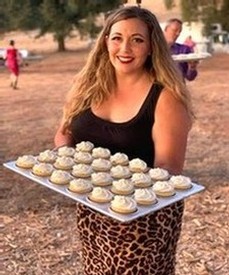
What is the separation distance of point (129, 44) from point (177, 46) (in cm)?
284

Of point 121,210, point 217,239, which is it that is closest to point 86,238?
point 121,210

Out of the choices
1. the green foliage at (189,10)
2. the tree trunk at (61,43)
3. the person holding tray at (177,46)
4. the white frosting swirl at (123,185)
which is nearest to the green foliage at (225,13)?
the green foliage at (189,10)

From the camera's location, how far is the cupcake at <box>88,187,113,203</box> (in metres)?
1.27

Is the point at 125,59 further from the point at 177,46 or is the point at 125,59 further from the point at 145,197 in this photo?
the point at 177,46

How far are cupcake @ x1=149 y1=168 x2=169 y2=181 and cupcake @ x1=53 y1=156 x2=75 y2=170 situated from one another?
0.27 meters

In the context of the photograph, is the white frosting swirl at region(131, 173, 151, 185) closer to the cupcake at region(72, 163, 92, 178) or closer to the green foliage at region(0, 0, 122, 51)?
the cupcake at region(72, 163, 92, 178)

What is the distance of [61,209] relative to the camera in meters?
3.40

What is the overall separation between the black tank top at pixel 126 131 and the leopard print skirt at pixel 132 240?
7.1 inches

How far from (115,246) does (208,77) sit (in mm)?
9560

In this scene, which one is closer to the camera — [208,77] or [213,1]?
[208,77]

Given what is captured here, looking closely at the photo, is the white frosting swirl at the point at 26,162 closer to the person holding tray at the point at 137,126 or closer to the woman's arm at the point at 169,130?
the person holding tray at the point at 137,126

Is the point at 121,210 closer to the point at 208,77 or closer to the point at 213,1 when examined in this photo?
the point at 208,77

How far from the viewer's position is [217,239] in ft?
9.54

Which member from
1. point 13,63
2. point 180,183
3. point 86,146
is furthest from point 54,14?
point 180,183
